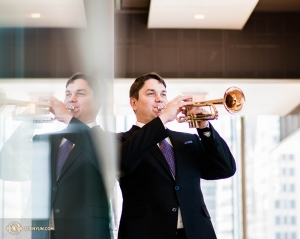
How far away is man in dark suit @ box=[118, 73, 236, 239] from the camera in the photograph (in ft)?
4.57

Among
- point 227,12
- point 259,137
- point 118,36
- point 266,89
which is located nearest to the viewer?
point 118,36

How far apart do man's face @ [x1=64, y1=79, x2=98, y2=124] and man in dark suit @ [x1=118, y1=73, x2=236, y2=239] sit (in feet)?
2.09

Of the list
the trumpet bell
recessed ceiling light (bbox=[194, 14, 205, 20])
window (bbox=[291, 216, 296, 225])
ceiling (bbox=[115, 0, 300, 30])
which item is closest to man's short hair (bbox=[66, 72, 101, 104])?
the trumpet bell

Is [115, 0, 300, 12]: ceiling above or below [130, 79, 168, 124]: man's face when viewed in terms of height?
above

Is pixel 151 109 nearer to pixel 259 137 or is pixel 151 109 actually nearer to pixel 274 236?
pixel 259 137

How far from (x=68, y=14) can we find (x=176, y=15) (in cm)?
315

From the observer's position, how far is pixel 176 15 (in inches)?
146

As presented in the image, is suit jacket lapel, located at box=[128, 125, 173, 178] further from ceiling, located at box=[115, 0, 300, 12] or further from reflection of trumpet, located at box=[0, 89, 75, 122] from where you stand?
ceiling, located at box=[115, 0, 300, 12]

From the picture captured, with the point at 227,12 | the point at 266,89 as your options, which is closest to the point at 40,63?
the point at 227,12

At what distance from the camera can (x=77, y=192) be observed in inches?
26.8

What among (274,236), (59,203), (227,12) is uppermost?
(227,12)

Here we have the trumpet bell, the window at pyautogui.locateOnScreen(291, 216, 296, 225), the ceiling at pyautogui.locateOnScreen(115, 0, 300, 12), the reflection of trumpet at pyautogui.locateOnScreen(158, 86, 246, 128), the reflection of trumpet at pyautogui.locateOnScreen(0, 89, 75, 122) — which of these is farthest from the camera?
the window at pyautogui.locateOnScreen(291, 216, 296, 225)

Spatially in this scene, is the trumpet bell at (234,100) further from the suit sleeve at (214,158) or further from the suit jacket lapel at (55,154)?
the suit jacket lapel at (55,154)

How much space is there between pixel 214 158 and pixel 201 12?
2.20m
